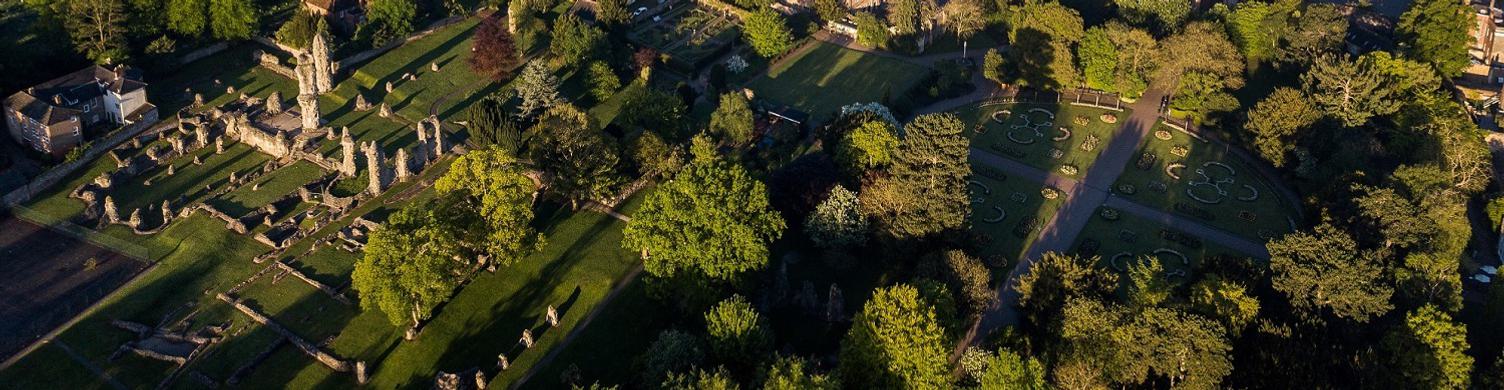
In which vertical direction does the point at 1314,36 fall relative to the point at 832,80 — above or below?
above

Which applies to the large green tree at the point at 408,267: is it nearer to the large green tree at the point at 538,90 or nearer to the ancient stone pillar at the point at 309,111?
the large green tree at the point at 538,90

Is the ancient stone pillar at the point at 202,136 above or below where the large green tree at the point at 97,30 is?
below

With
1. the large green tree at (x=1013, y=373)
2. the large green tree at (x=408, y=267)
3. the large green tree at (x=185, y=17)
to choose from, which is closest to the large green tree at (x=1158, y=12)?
the large green tree at (x=1013, y=373)

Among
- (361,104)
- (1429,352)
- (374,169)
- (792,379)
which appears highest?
(374,169)

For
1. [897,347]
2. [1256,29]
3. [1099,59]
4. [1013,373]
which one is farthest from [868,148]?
[1256,29]

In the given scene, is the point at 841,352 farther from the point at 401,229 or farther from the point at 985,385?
the point at 401,229

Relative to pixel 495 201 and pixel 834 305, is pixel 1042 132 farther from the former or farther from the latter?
pixel 495 201

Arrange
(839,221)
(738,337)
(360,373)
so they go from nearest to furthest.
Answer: (738,337)
(360,373)
(839,221)
